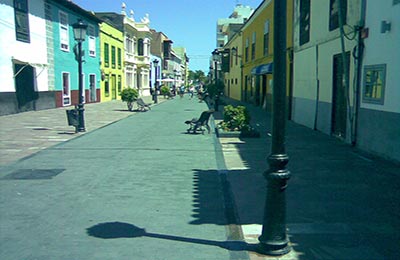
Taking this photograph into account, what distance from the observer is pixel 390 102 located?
7930mm

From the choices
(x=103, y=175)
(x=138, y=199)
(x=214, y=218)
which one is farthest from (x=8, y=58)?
(x=214, y=218)

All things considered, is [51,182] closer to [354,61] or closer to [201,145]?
[201,145]

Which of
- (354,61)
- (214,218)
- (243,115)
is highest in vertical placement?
(354,61)

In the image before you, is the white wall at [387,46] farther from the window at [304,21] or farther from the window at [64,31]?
the window at [64,31]

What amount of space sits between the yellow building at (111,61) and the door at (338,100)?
2498cm

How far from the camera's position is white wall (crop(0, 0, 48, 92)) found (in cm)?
1769

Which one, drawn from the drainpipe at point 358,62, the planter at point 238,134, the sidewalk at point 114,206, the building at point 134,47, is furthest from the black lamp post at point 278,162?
the building at point 134,47

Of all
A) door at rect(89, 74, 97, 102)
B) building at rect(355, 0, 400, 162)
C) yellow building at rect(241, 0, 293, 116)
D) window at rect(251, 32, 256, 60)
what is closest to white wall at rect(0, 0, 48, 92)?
door at rect(89, 74, 97, 102)

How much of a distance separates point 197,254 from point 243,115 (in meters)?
8.68

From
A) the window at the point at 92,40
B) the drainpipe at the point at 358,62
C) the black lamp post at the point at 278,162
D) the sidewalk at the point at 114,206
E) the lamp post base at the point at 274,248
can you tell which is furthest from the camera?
the window at the point at 92,40

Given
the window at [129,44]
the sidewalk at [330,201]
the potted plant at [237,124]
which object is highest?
the window at [129,44]

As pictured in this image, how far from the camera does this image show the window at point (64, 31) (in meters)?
24.7

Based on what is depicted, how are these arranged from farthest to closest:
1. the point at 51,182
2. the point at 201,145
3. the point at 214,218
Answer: the point at 201,145 → the point at 51,182 → the point at 214,218

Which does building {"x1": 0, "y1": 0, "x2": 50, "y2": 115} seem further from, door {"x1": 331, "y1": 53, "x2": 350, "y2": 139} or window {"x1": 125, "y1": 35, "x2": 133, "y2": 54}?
window {"x1": 125, "y1": 35, "x2": 133, "y2": 54}
